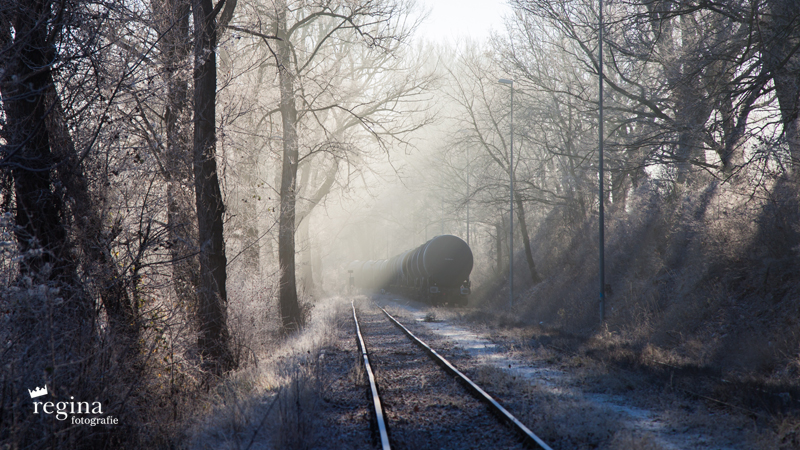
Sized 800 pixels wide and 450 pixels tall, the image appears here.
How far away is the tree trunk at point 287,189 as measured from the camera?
46.7 feet

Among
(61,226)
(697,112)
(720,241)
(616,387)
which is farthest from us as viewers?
(720,241)

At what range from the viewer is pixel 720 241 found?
13695mm

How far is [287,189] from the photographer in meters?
14.9

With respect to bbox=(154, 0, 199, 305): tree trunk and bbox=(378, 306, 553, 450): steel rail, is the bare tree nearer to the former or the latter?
bbox=(154, 0, 199, 305): tree trunk

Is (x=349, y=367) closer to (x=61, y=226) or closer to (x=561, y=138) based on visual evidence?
(x=61, y=226)

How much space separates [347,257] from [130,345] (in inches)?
3290

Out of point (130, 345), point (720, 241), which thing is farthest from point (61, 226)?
point (720, 241)

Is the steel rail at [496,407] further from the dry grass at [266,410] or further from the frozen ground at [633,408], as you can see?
the dry grass at [266,410]

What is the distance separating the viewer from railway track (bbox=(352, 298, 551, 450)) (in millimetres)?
5637

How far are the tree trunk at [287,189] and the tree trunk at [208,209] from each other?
4.44 m

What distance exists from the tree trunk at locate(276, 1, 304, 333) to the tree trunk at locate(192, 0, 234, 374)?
4444 mm

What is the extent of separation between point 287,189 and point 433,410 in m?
9.45
